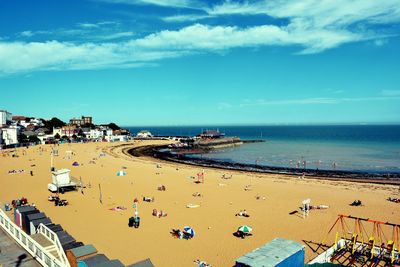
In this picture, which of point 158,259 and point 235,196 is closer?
point 158,259

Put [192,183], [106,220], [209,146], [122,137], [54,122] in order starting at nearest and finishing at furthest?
[106,220] → [192,183] → [209,146] → [122,137] → [54,122]

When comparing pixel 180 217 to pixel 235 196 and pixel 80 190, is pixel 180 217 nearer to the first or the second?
pixel 235 196

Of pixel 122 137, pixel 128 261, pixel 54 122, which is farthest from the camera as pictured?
pixel 54 122

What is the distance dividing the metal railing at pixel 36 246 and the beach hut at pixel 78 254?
26cm

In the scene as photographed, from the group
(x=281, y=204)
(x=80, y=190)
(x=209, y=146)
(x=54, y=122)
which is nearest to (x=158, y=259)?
(x=281, y=204)

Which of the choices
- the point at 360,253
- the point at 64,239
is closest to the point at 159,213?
the point at 64,239

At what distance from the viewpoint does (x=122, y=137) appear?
121062 millimetres

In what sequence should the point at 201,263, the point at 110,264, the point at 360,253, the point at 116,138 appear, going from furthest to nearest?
the point at 116,138
the point at 360,253
the point at 201,263
the point at 110,264

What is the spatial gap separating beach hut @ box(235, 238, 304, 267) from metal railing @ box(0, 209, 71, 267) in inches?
256

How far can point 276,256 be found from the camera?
12.4 m

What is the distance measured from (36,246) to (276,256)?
8.96m

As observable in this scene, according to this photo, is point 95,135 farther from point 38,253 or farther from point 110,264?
point 110,264

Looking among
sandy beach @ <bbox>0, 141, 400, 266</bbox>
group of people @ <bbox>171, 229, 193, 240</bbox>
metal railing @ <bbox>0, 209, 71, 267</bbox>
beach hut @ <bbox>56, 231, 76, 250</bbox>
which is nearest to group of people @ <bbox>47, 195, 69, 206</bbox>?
sandy beach @ <bbox>0, 141, 400, 266</bbox>

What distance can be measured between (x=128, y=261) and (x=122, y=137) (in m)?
110
